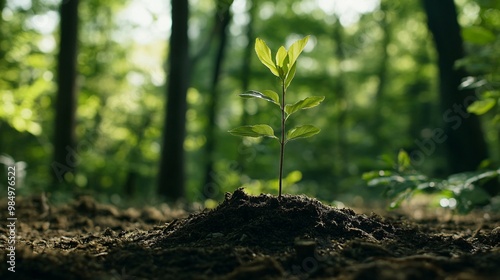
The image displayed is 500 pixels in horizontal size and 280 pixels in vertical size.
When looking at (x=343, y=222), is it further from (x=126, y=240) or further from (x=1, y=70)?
(x=1, y=70)

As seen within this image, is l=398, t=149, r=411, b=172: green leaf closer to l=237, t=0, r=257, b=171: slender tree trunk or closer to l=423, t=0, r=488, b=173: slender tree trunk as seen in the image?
l=423, t=0, r=488, b=173: slender tree trunk

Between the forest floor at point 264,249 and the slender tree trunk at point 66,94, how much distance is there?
5470 mm

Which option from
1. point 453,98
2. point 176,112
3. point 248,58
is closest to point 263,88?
point 248,58

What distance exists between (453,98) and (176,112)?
4.46m

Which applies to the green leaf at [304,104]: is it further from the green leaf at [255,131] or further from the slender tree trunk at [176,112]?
the slender tree trunk at [176,112]

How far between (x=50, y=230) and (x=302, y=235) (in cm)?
204

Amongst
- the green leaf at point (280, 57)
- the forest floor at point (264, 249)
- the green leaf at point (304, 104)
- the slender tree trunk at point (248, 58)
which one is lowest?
the forest floor at point (264, 249)

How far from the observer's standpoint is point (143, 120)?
1803 centimetres

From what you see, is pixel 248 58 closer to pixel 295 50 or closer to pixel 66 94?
pixel 66 94

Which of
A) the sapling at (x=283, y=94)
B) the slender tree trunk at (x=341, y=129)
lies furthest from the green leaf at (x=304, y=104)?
the slender tree trunk at (x=341, y=129)

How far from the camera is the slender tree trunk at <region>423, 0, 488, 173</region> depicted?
232 inches

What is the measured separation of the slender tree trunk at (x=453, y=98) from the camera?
19.4ft

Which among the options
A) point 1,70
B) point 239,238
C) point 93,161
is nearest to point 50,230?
point 239,238

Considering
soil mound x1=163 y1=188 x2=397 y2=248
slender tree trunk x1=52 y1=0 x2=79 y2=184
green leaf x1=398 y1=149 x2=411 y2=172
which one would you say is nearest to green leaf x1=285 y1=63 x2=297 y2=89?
soil mound x1=163 y1=188 x2=397 y2=248
